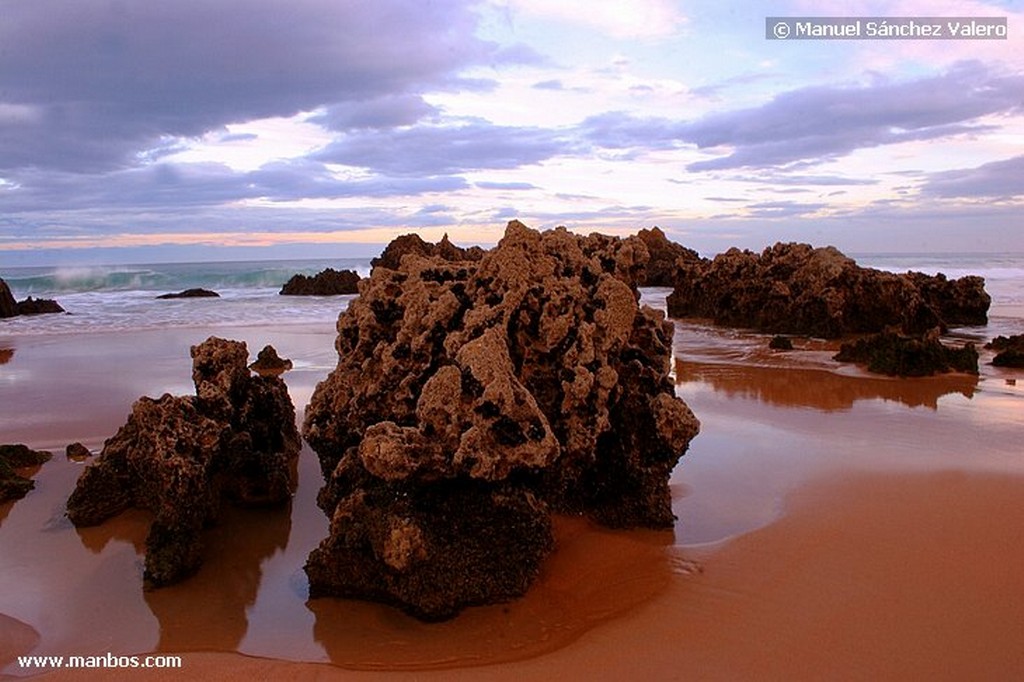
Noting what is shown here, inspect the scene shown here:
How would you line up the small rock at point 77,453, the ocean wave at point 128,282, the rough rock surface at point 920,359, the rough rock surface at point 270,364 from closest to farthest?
1. the small rock at point 77,453
2. the rough rock surface at point 920,359
3. the rough rock surface at point 270,364
4. the ocean wave at point 128,282

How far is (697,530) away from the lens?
4.93 meters

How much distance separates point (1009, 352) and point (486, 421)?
10877mm

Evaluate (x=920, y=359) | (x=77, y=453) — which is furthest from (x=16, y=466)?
(x=920, y=359)

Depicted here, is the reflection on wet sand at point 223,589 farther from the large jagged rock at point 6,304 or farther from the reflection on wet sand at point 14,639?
the large jagged rock at point 6,304

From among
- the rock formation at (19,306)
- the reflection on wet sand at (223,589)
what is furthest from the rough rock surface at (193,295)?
the reflection on wet sand at (223,589)

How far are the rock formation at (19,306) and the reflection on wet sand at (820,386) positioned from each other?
23.7 meters

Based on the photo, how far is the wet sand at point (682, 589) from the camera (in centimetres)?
346

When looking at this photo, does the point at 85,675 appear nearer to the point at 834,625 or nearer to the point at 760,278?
the point at 834,625

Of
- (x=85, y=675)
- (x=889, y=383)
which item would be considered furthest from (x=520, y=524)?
(x=889, y=383)

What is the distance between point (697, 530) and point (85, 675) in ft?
11.7

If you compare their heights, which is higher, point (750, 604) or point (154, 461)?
point (154, 461)

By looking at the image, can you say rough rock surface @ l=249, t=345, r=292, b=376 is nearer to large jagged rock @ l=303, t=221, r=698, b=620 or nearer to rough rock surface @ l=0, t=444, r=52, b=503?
rough rock surface @ l=0, t=444, r=52, b=503

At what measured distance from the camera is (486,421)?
13.2ft

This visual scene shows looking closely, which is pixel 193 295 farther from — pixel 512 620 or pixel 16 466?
pixel 512 620
